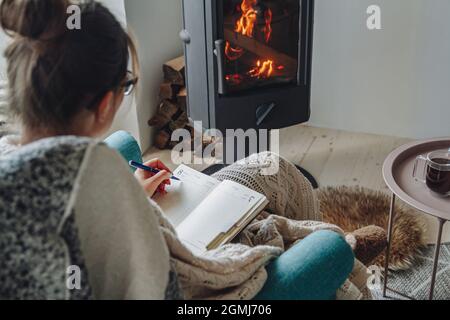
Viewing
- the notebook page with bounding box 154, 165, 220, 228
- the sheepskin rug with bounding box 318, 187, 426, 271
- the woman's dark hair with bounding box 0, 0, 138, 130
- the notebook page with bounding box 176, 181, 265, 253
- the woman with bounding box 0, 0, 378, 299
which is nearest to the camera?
the woman with bounding box 0, 0, 378, 299

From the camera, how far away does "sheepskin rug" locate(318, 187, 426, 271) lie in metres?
1.70

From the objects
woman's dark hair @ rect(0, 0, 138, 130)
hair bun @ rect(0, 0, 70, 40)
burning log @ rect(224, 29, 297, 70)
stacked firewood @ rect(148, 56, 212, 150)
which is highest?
hair bun @ rect(0, 0, 70, 40)

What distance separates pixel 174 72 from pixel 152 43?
5.8 inches

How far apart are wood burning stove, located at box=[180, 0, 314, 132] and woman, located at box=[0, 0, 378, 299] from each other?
2.90 ft

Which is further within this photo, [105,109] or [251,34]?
[251,34]

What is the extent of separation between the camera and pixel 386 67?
229 centimetres

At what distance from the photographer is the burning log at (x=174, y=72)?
230 centimetres

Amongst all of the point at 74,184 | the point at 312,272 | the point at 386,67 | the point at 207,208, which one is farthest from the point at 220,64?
the point at 74,184

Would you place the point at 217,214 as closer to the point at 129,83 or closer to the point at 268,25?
the point at 129,83

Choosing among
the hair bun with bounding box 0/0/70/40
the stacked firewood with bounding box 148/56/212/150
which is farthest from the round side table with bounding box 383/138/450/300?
the stacked firewood with bounding box 148/56/212/150

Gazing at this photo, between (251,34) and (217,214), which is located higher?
(251,34)

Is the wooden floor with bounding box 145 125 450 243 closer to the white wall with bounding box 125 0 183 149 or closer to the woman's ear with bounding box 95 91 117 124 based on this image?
the white wall with bounding box 125 0 183 149
